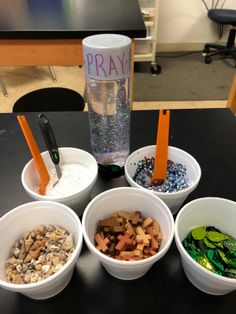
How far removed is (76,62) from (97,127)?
2.25 feet

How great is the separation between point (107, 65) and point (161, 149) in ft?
0.63

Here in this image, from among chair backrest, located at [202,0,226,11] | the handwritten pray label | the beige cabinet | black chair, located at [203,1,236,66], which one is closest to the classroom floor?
the beige cabinet

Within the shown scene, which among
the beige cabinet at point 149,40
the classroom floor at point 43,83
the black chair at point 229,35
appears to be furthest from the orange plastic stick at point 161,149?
the black chair at point 229,35

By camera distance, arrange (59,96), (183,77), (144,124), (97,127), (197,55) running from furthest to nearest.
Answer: (197,55) → (183,77) → (59,96) → (144,124) → (97,127)

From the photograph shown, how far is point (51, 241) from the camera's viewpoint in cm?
44

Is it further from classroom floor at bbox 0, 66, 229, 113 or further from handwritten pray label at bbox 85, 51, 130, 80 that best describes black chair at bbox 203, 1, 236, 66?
handwritten pray label at bbox 85, 51, 130, 80

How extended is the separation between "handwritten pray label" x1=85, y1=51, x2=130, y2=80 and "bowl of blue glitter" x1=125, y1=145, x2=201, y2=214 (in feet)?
0.57

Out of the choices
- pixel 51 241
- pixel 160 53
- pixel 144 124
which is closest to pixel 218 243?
pixel 51 241

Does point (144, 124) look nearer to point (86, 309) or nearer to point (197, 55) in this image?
point (86, 309)

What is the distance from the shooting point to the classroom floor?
1997 millimetres

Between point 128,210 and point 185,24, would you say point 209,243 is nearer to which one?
point 128,210

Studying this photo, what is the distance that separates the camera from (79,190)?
1.52ft

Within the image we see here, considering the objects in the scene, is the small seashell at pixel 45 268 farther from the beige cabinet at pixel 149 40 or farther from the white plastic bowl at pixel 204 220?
the beige cabinet at pixel 149 40

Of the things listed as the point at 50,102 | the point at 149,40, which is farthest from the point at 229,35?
the point at 50,102
